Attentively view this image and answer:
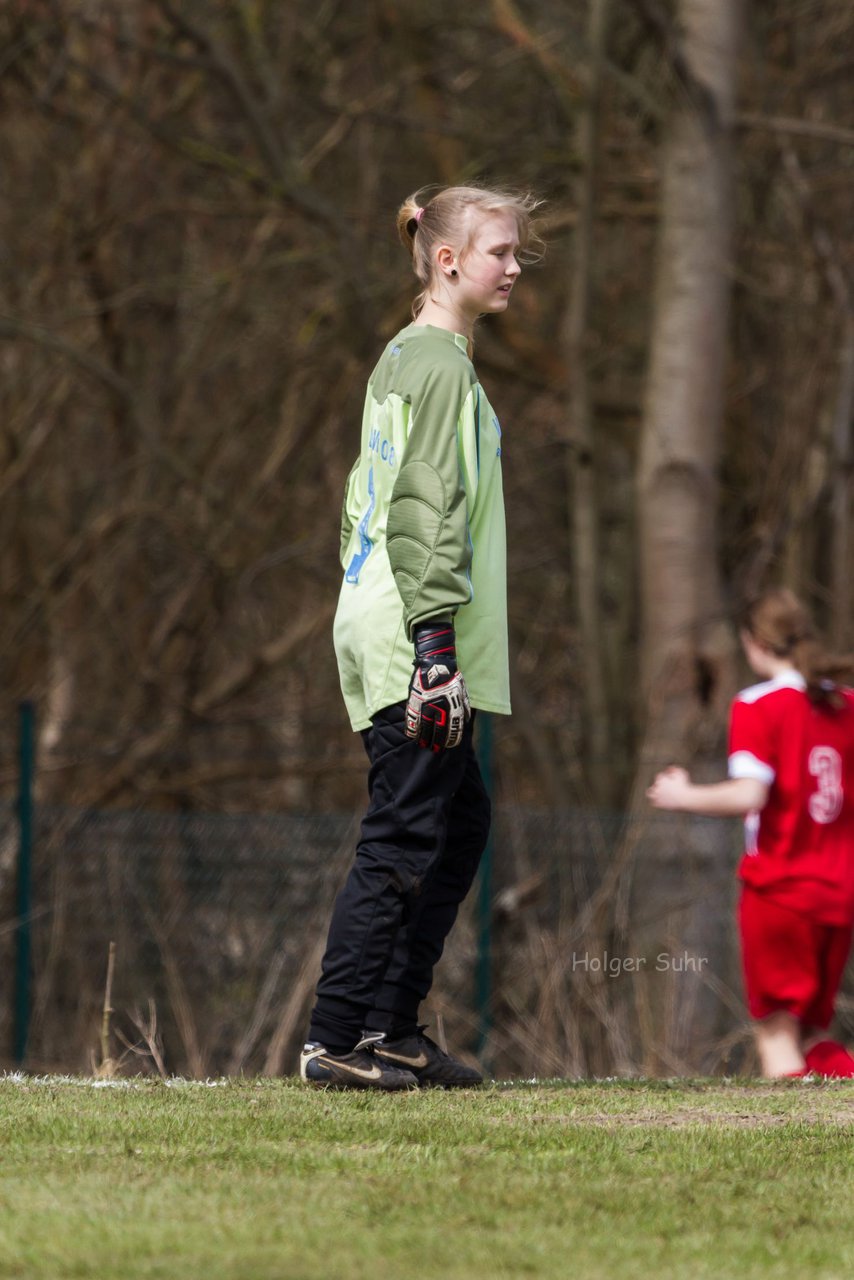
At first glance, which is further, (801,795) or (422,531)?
(801,795)

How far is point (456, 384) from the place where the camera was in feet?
13.1

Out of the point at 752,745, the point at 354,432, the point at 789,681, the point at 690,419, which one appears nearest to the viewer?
the point at 752,745

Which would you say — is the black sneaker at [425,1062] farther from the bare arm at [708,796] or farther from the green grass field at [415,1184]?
the bare arm at [708,796]

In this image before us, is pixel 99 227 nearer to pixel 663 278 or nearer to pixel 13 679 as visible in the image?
pixel 13 679

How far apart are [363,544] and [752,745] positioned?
1.75 metres

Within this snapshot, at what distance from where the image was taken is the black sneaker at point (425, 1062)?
13.5ft

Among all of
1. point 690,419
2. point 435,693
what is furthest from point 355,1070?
point 690,419

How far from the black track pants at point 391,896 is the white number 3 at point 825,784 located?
1.71m

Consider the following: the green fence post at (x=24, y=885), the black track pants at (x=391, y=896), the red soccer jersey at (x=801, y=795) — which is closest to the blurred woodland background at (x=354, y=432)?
the green fence post at (x=24, y=885)

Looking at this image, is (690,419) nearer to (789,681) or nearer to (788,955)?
(789,681)

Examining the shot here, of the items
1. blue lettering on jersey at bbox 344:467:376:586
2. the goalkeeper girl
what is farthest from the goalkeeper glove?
Answer: blue lettering on jersey at bbox 344:467:376:586

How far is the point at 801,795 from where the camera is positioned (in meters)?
5.51

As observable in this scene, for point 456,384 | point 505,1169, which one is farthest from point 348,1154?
point 456,384

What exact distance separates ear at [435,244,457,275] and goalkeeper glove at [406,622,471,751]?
2.84ft
